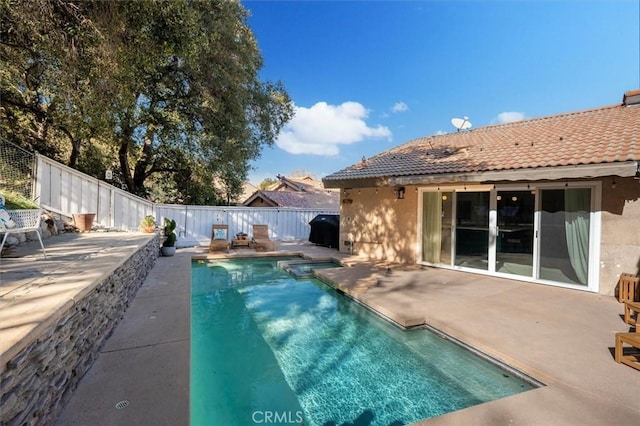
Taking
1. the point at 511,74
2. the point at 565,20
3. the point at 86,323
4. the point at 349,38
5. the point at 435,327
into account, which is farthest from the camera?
the point at 511,74

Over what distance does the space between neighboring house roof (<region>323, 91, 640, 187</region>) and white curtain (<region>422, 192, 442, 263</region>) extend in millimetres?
1121

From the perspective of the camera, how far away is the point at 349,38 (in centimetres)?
1700

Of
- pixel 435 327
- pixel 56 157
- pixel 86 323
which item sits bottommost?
pixel 435 327

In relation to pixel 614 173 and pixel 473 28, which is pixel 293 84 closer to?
pixel 473 28

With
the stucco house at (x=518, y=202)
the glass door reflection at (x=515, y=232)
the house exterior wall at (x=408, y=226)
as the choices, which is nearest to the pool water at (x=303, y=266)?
the house exterior wall at (x=408, y=226)

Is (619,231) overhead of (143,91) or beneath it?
beneath

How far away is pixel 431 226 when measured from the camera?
11.1 metres

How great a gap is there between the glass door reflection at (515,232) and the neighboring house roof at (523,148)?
108cm

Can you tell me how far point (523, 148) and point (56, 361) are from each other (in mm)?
11957

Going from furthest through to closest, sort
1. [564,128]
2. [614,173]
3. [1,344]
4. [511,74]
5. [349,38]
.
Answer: [511,74], [349,38], [564,128], [614,173], [1,344]

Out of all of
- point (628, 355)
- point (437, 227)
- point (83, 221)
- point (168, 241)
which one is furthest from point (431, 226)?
point (83, 221)

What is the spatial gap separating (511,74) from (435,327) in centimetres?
1837

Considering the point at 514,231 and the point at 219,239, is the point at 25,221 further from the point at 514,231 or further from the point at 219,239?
the point at 514,231

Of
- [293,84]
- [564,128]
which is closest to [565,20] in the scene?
[564,128]
